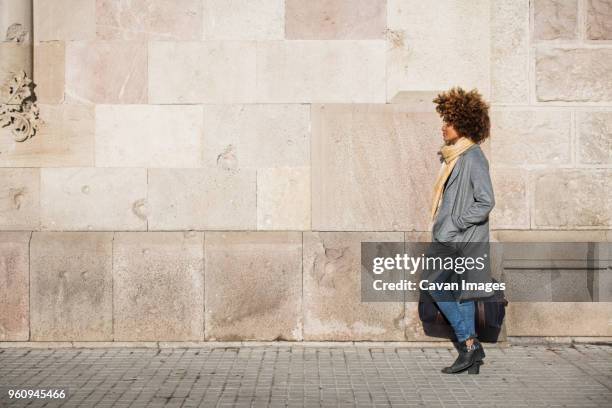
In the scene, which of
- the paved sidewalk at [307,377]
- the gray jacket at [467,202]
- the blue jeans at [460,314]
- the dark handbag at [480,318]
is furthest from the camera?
the dark handbag at [480,318]

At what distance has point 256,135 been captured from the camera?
6914 millimetres

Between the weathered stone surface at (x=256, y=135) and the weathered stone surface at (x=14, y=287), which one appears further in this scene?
the weathered stone surface at (x=256, y=135)

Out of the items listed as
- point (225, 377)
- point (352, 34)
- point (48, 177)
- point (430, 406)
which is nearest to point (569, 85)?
point (352, 34)

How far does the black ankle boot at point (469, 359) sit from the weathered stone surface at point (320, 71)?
239cm

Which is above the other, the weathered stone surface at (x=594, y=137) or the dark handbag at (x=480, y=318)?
the weathered stone surface at (x=594, y=137)

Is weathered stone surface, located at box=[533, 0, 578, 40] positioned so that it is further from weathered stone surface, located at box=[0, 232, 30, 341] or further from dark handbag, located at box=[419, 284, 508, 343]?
weathered stone surface, located at box=[0, 232, 30, 341]

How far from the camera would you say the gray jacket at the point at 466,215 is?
5758mm

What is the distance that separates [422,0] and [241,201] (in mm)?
2465

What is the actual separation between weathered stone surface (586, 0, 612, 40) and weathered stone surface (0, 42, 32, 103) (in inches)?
203

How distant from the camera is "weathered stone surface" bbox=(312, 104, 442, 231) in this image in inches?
270

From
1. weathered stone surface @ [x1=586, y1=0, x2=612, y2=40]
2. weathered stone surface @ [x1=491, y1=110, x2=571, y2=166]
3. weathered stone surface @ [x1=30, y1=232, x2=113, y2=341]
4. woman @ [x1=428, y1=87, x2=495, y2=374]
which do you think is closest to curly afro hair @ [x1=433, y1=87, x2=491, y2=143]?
woman @ [x1=428, y1=87, x2=495, y2=374]

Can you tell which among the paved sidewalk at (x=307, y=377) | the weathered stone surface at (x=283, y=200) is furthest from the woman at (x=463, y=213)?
the weathered stone surface at (x=283, y=200)

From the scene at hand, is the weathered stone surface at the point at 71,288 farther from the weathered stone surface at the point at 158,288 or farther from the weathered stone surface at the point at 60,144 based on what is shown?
the weathered stone surface at the point at 60,144

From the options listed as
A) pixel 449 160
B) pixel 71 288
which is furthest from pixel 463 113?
pixel 71 288
